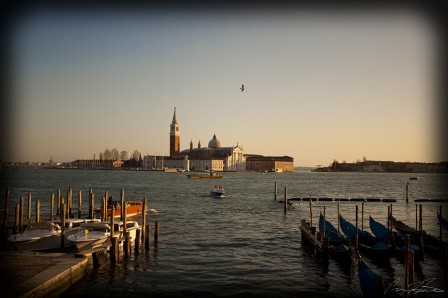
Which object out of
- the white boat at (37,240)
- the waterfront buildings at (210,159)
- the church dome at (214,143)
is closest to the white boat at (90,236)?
the white boat at (37,240)

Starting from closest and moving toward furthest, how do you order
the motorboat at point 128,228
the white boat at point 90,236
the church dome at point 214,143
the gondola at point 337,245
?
the white boat at point 90,236
the gondola at point 337,245
the motorboat at point 128,228
the church dome at point 214,143

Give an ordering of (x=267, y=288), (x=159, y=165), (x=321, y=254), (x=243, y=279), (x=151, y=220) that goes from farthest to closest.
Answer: (x=159, y=165) < (x=151, y=220) < (x=321, y=254) < (x=243, y=279) < (x=267, y=288)

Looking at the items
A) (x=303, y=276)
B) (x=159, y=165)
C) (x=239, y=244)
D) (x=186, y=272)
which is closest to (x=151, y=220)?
(x=239, y=244)

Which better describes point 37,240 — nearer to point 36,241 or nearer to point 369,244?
point 36,241

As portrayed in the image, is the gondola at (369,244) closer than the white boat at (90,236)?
No

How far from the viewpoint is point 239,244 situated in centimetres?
1539

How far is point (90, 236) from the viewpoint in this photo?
12.8 m

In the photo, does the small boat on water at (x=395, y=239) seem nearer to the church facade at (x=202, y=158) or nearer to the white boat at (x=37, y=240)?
the white boat at (x=37, y=240)

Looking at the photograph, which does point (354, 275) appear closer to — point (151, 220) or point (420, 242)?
point (420, 242)

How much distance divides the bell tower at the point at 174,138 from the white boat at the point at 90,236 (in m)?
114

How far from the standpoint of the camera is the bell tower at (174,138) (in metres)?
128

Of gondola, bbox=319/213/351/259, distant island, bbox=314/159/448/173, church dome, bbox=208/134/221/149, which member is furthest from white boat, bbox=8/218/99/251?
distant island, bbox=314/159/448/173

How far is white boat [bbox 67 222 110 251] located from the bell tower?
114 meters

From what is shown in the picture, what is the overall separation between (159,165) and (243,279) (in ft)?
420
